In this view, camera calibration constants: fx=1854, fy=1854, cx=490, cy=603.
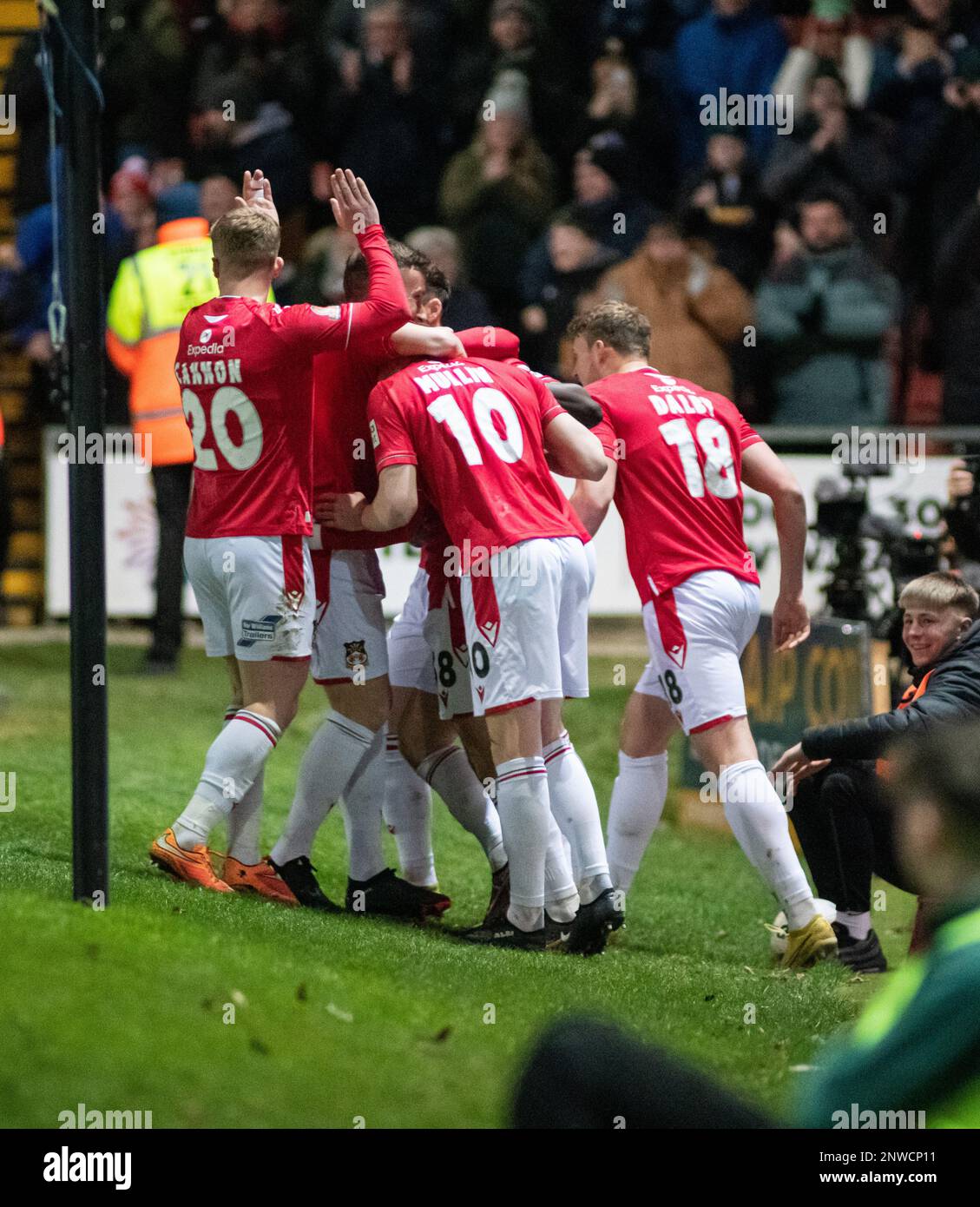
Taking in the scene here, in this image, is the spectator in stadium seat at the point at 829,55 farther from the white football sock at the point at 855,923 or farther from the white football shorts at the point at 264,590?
the white football shorts at the point at 264,590

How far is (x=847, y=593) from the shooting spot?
916 centimetres

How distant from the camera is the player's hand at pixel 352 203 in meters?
6.09

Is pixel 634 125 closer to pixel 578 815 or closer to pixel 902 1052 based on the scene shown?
pixel 578 815

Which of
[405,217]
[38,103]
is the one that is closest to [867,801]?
[405,217]

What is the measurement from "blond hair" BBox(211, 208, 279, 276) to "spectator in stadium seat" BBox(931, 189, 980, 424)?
6804mm

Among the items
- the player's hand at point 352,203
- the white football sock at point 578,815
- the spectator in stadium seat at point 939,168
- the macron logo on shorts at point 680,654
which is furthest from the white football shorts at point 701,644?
the spectator in stadium seat at point 939,168

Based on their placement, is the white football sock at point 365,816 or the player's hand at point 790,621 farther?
the player's hand at point 790,621

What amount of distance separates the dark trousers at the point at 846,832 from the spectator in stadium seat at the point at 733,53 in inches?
298

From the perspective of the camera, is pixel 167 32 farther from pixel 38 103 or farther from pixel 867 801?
pixel 867 801

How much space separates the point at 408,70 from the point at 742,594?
27.0ft

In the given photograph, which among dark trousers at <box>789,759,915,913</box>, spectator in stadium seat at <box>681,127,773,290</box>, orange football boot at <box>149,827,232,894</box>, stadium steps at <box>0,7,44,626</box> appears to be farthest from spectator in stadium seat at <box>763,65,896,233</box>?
orange football boot at <box>149,827,232,894</box>

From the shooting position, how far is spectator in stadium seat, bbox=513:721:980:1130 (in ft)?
8.85
